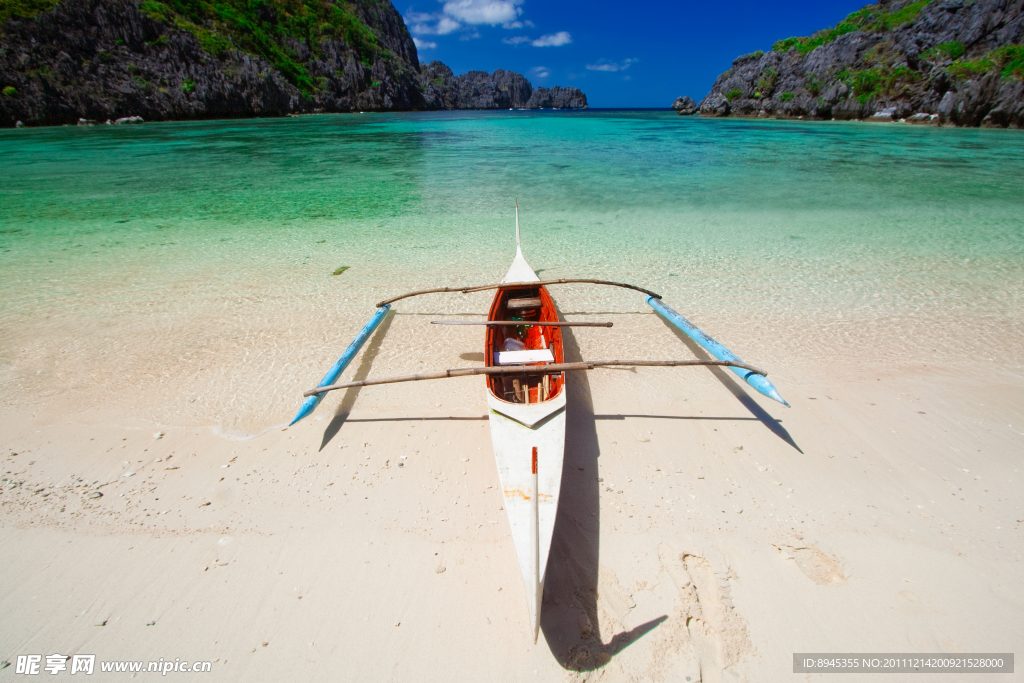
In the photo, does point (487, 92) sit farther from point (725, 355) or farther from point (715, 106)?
point (725, 355)

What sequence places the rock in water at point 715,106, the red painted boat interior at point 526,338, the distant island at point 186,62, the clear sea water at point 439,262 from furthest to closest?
the rock in water at point 715,106 → the distant island at point 186,62 → the clear sea water at point 439,262 → the red painted boat interior at point 526,338

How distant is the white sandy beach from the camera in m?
2.41

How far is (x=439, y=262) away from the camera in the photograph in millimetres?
7895

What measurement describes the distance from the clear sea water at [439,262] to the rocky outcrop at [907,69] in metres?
26.3

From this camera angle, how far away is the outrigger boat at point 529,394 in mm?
2352

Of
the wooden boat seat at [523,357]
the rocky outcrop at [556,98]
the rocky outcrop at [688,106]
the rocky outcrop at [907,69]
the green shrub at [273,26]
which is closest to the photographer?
the wooden boat seat at [523,357]

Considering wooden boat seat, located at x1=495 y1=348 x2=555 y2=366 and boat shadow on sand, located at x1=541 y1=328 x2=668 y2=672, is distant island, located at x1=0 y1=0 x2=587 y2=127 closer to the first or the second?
wooden boat seat, located at x1=495 y1=348 x2=555 y2=366

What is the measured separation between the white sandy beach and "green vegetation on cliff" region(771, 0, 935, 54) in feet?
213

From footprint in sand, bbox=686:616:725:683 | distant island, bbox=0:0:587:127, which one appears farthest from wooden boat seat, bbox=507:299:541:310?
distant island, bbox=0:0:587:127

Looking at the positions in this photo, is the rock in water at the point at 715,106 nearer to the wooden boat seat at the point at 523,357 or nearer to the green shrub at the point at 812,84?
the green shrub at the point at 812,84

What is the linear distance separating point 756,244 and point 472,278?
216 inches

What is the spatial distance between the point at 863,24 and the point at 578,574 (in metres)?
76.7

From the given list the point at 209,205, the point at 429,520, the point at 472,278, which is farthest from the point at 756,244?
the point at 209,205

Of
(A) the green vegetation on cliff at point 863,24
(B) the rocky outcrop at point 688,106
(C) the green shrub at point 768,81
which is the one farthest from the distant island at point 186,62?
(A) the green vegetation on cliff at point 863,24
